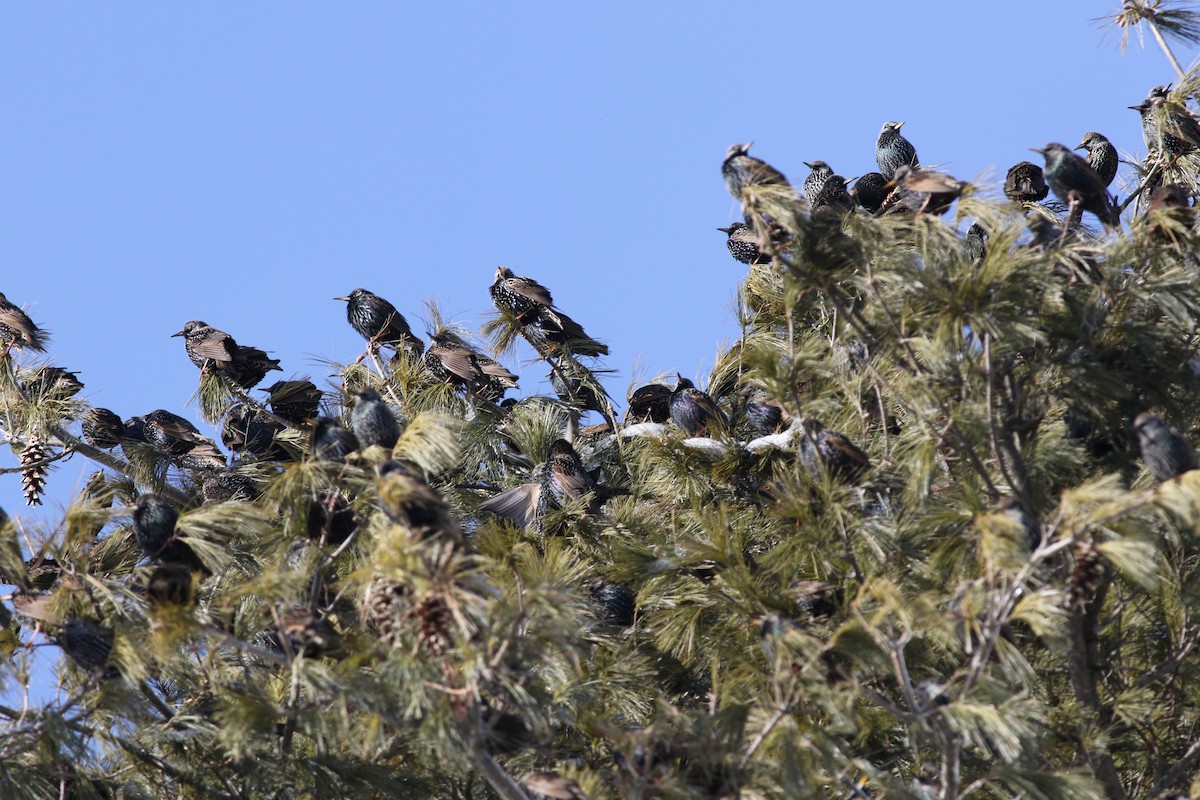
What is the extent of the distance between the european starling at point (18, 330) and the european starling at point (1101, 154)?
450cm

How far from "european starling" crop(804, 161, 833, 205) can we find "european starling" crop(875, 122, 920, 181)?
27cm

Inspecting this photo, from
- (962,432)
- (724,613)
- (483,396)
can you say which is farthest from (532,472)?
(962,432)

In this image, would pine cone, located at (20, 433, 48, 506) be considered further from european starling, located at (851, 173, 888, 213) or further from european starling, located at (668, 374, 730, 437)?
european starling, located at (851, 173, 888, 213)

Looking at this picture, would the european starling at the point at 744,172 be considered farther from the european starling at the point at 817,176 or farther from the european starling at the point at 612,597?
the european starling at the point at 817,176

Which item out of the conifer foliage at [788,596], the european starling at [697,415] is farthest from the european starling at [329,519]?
the european starling at [697,415]

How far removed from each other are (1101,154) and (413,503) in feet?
14.1

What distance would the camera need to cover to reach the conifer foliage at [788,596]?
10.5ft

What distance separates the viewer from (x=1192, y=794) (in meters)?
3.59

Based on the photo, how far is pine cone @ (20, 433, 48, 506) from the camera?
5.90 m

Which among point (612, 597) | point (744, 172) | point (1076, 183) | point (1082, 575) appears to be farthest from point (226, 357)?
point (1082, 575)

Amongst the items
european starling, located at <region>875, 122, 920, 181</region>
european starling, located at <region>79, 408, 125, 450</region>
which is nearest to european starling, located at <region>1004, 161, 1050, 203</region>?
european starling, located at <region>875, 122, 920, 181</region>

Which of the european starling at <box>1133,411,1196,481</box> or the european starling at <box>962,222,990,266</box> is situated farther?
the european starling at <box>962,222,990,266</box>

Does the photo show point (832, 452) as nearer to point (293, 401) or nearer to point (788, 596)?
point (788, 596)

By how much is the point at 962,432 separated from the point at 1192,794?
1028mm
